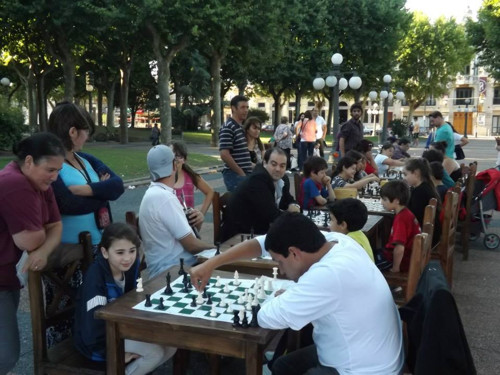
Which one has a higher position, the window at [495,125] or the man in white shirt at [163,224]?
the window at [495,125]

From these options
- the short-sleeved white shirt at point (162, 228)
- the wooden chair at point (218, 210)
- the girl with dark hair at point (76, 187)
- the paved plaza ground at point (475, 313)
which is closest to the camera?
the girl with dark hair at point (76, 187)

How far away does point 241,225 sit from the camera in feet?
16.3

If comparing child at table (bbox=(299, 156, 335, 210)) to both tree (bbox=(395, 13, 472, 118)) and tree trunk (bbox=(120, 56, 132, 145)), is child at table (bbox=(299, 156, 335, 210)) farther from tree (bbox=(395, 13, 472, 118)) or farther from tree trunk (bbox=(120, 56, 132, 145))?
tree (bbox=(395, 13, 472, 118))

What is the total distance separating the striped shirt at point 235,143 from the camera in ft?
22.8

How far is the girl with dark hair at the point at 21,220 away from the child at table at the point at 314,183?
391cm

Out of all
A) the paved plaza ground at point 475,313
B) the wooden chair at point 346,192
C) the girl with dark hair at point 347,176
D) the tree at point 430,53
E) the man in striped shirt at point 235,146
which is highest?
the tree at point 430,53

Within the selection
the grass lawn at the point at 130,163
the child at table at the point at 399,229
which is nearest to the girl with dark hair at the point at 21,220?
the child at table at the point at 399,229

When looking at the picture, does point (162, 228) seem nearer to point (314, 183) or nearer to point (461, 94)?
point (314, 183)

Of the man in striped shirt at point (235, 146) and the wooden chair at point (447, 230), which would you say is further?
the man in striped shirt at point (235, 146)

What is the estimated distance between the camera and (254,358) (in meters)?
2.45

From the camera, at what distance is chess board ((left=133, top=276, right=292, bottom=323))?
8.82 ft

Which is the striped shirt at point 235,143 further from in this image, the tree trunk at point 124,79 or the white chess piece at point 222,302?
the tree trunk at point 124,79

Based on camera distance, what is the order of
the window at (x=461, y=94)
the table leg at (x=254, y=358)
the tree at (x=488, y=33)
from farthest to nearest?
1. the window at (x=461, y=94)
2. the tree at (x=488, y=33)
3. the table leg at (x=254, y=358)

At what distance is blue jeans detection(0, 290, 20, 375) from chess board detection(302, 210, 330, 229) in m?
2.91
